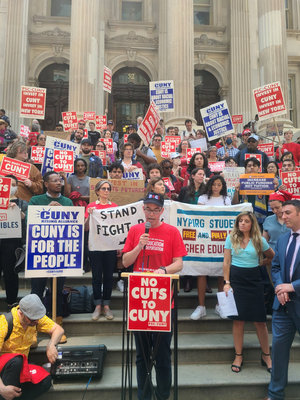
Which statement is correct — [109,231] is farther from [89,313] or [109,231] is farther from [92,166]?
[92,166]

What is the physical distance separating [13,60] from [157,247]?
61.3ft

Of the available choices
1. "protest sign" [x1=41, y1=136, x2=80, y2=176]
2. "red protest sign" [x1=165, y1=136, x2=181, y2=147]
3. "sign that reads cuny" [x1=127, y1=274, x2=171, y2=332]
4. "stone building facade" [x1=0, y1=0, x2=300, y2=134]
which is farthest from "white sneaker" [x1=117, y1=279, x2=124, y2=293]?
"stone building facade" [x1=0, y1=0, x2=300, y2=134]

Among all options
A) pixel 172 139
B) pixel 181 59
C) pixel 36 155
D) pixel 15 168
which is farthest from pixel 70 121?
pixel 15 168

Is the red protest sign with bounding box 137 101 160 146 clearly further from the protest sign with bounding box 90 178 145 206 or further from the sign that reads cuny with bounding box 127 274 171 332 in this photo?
the sign that reads cuny with bounding box 127 274 171 332

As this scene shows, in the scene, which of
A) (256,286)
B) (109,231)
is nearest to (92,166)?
(109,231)

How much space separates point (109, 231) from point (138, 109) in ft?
58.2

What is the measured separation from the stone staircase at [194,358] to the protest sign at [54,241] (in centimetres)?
86

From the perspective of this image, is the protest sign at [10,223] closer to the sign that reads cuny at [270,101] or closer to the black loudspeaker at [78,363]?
the black loudspeaker at [78,363]

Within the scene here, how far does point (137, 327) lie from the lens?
3.45 m

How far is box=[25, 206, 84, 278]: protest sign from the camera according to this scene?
4875mm

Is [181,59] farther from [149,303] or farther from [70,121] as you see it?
[149,303]

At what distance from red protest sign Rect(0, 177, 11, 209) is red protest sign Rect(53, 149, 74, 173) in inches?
76.8

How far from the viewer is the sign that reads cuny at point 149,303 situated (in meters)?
3.44

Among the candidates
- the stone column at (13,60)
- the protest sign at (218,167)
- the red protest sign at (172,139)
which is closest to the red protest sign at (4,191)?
the protest sign at (218,167)
